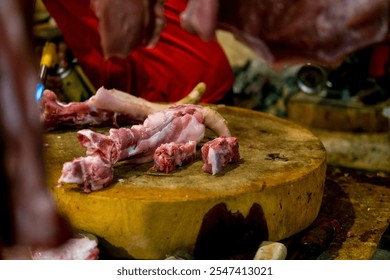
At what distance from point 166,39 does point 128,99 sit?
1.21ft

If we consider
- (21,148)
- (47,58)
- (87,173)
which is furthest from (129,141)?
(47,58)

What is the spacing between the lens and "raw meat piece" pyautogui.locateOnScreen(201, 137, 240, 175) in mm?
1968

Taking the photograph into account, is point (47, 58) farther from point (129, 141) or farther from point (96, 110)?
point (129, 141)

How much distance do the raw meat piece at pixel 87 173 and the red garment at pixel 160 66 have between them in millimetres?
872

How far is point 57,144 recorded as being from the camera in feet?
7.19

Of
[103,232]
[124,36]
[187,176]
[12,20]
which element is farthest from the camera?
[187,176]

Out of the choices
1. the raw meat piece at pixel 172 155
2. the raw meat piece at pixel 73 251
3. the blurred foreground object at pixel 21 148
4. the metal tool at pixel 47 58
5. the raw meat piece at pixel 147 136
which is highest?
the blurred foreground object at pixel 21 148

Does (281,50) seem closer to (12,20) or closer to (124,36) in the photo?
(124,36)

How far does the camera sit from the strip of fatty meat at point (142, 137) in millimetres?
1816

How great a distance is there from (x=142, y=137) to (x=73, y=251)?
19.8 inches

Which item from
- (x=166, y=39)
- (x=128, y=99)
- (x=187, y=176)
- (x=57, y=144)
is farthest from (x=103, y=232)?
(x=166, y=39)

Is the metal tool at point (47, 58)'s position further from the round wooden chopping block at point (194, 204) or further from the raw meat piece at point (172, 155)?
the raw meat piece at point (172, 155)

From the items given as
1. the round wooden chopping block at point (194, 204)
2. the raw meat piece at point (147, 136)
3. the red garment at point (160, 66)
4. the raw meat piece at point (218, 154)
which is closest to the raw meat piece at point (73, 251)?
the round wooden chopping block at point (194, 204)

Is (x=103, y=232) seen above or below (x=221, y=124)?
below
